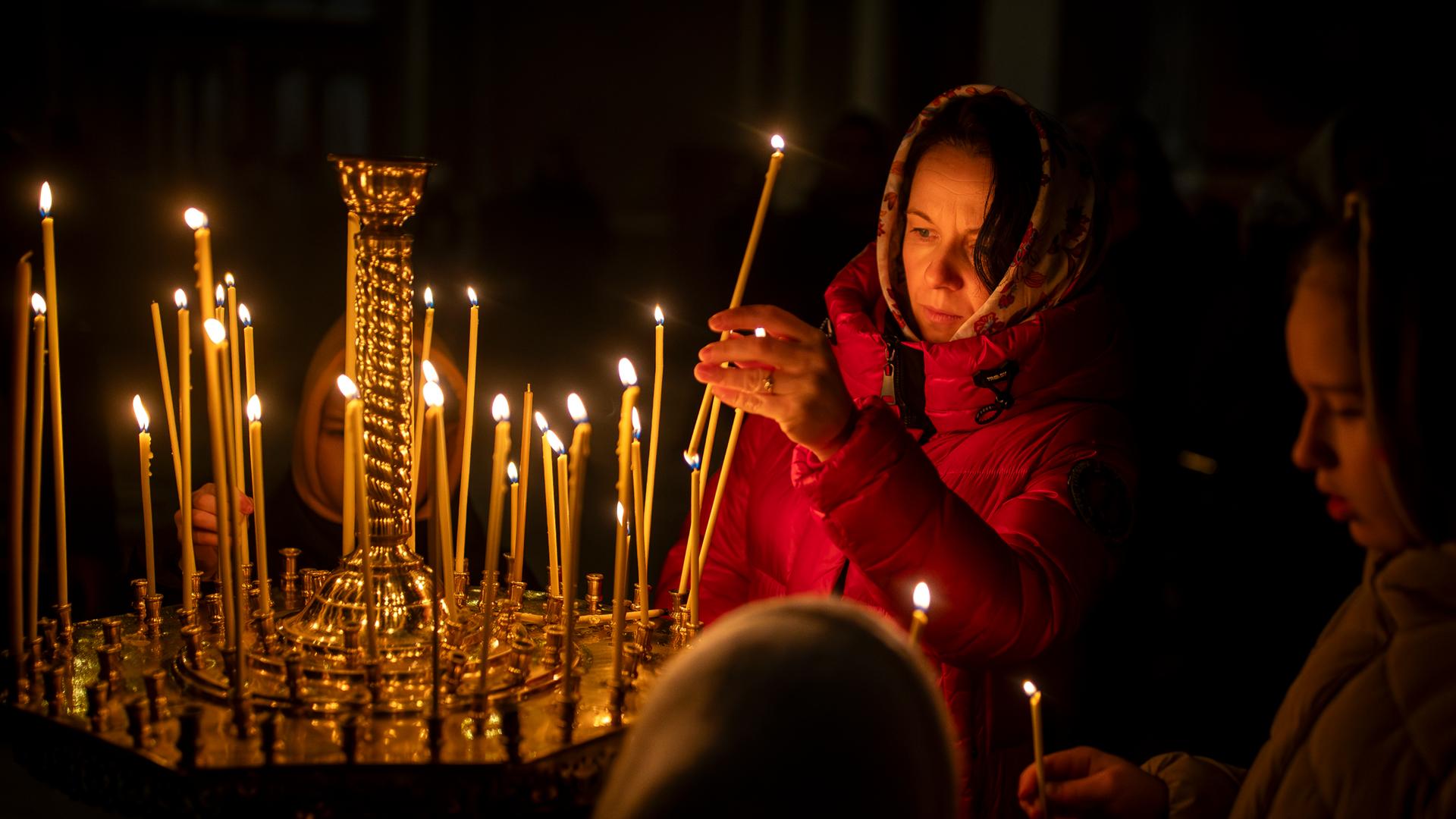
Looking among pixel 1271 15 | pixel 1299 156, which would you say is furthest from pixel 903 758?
pixel 1271 15

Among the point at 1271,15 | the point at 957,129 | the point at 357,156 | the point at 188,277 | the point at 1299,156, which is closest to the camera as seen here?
the point at 357,156

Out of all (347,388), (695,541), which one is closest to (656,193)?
(695,541)

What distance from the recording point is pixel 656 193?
12.7 feet

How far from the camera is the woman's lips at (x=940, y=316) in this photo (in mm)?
1568

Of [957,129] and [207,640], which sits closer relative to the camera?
[207,640]

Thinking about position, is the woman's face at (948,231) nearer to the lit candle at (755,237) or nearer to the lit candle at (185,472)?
the lit candle at (755,237)

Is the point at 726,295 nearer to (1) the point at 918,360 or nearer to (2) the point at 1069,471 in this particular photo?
(1) the point at 918,360

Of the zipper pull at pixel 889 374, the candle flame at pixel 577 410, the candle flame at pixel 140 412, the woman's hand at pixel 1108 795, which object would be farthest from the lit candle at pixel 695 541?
the candle flame at pixel 140 412

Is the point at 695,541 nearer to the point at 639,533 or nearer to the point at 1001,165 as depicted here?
the point at 639,533

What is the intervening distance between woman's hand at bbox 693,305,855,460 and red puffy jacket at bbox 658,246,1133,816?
4 cm

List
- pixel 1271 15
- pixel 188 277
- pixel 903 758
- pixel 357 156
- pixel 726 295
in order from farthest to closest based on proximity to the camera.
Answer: pixel 1271 15 < pixel 726 295 < pixel 188 277 < pixel 357 156 < pixel 903 758

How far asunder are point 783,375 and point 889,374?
0.44m

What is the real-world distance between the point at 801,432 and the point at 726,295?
1.77m

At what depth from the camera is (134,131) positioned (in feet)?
9.80
